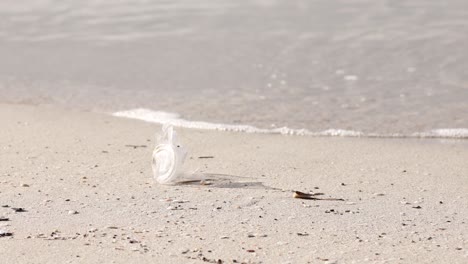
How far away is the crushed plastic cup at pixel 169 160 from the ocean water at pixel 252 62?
4.71 feet

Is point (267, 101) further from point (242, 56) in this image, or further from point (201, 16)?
point (201, 16)

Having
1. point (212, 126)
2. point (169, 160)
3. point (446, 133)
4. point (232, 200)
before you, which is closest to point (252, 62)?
point (212, 126)

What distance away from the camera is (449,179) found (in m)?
4.68

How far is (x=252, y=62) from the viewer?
8.20 meters

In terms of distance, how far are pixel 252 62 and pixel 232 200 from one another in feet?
13.5

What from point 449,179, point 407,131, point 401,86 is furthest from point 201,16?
point 449,179

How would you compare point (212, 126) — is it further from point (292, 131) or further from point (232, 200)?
point (232, 200)

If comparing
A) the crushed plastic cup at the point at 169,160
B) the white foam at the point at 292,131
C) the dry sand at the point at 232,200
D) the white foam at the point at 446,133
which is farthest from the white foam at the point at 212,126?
the crushed plastic cup at the point at 169,160

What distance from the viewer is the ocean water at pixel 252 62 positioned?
641 centimetres

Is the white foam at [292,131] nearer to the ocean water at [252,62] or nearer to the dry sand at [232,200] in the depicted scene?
the ocean water at [252,62]

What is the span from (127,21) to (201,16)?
0.82m

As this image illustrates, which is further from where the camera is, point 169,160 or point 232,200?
point 169,160

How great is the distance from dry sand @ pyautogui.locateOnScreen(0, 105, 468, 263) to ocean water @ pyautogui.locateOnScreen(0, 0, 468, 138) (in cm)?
67

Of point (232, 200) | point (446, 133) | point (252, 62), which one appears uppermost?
point (252, 62)
